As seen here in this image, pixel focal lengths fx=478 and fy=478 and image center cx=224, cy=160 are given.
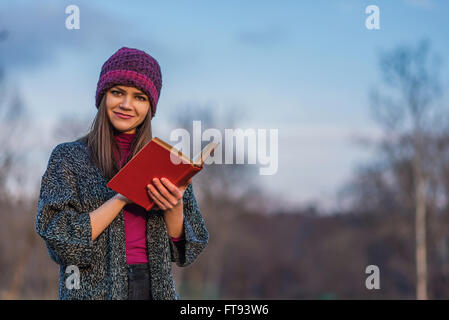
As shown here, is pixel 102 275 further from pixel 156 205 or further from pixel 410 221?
pixel 410 221

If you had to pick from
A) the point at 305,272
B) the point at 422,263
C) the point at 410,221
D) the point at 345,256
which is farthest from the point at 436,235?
the point at 305,272

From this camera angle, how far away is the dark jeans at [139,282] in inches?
73.1

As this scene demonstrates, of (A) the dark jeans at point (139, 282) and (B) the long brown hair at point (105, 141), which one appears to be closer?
(A) the dark jeans at point (139, 282)

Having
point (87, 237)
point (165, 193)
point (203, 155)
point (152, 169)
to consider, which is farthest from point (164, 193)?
point (87, 237)

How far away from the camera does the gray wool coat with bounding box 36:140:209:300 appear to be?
5.70ft

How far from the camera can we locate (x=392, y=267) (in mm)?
22641

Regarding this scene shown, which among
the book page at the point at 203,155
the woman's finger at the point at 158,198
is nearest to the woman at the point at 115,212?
the woman's finger at the point at 158,198

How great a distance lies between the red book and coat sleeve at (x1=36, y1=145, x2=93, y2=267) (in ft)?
0.62

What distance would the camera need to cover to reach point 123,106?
200 centimetres

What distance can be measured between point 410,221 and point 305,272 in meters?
7.76

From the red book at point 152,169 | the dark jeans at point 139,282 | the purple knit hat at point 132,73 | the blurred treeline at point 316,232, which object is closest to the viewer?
the red book at point 152,169

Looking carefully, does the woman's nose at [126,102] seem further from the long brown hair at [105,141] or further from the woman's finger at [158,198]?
the woman's finger at [158,198]

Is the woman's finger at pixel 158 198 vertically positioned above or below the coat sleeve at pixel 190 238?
above

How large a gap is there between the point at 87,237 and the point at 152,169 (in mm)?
344
